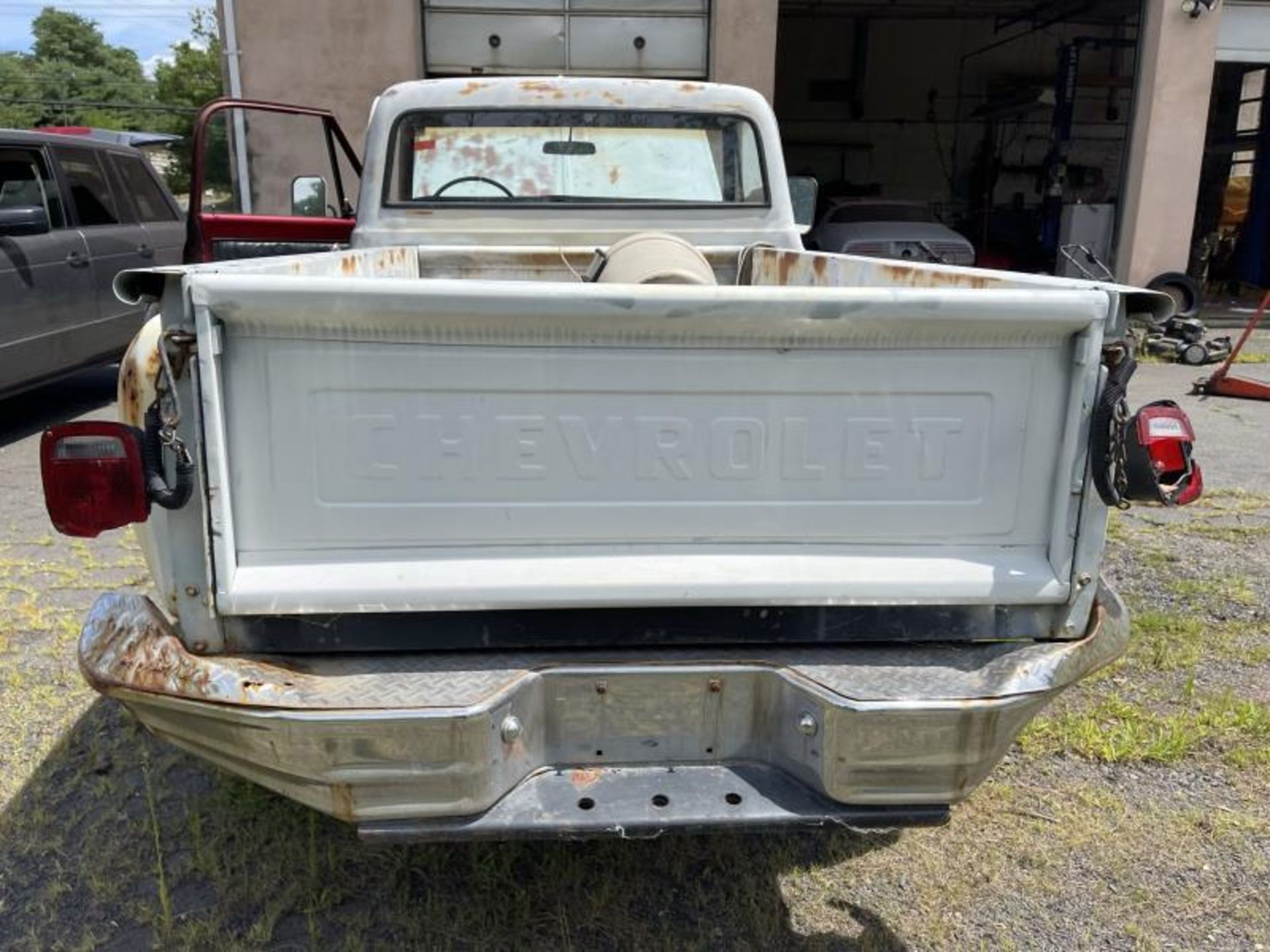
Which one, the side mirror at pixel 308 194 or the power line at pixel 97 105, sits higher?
the power line at pixel 97 105

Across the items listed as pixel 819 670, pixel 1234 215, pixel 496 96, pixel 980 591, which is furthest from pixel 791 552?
pixel 1234 215

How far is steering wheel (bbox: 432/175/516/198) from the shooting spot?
445 cm

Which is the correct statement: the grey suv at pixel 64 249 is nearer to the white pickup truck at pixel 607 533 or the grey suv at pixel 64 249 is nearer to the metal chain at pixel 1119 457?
the white pickup truck at pixel 607 533

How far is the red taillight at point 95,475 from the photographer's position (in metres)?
1.98

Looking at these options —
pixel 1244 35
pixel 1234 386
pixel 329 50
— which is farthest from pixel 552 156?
pixel 1244 35

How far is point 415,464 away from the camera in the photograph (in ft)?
6.81

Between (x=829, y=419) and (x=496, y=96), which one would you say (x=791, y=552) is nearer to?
(x=829, y=419)

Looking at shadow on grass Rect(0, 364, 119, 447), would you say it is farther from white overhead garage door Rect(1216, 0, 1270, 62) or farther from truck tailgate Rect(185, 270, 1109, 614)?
white overhead garage door Rect(1216, 0, 1270, 62)

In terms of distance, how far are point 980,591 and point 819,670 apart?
38 cm

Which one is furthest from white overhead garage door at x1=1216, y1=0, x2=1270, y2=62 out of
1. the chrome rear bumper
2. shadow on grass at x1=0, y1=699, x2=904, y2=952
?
the chrome rear bumper

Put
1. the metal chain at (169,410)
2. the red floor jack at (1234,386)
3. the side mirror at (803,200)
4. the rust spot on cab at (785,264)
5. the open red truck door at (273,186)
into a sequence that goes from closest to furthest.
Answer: the metal chain at (169,410) → the rust spot on cab at (785,264) → the side mirror at (803,200) → the open red truck door at (273,186) → the red floor jack at (1234,386)

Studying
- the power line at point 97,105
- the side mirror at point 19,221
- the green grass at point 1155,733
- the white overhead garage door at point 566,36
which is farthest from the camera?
the power line at point 97,105

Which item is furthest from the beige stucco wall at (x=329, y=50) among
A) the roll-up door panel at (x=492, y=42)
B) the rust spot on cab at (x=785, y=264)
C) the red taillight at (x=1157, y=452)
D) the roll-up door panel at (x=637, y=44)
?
the red taillight at (x=1157, y=452)

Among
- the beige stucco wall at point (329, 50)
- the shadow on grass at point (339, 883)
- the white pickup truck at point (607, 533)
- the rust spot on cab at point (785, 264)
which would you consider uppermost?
the beige stucco wall at point (329, 50)
